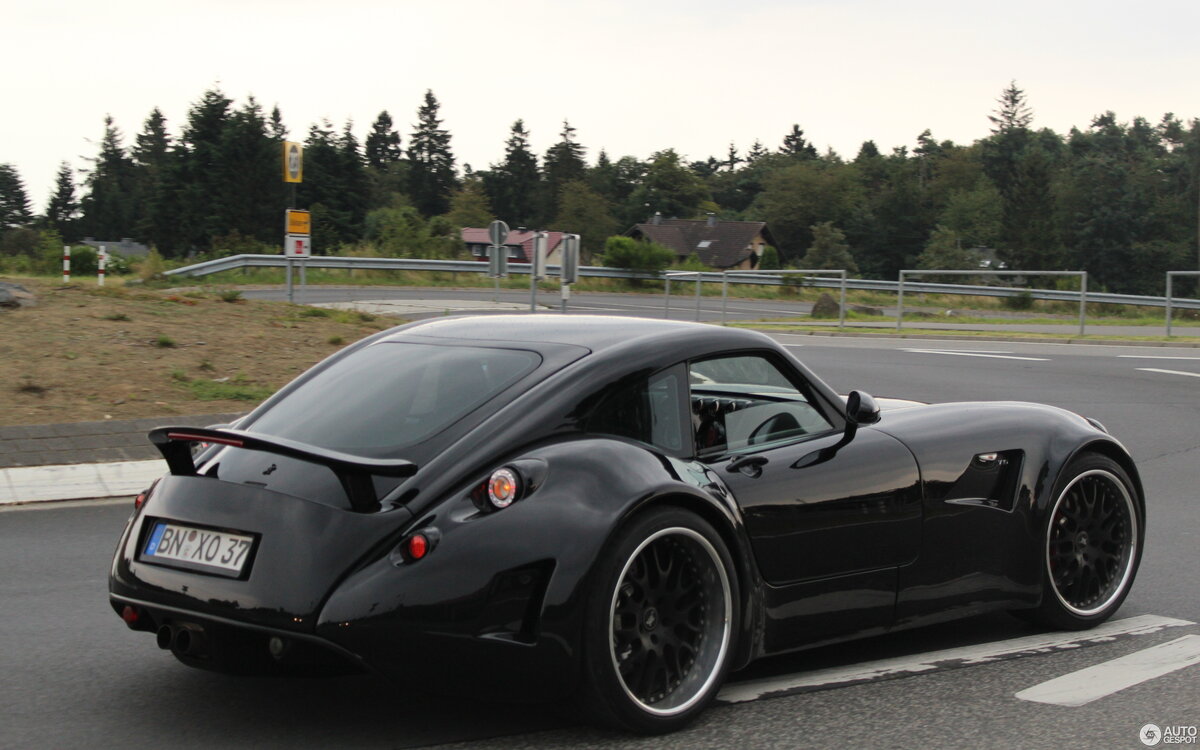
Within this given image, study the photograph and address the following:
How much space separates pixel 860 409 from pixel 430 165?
508ft

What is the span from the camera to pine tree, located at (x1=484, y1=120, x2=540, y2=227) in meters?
149

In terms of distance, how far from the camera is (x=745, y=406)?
466 centimetres

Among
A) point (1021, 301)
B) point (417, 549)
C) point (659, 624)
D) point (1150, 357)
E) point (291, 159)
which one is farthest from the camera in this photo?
point (1021, 301)

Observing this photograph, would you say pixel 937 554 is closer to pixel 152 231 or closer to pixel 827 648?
pixel 827 648

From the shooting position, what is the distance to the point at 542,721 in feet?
13.0

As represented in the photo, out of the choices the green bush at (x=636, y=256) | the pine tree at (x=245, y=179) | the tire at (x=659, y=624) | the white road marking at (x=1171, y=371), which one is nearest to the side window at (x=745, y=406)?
the tire at (x=659, y=624)

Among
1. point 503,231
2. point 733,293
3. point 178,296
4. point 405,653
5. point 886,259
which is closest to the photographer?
point 405,653

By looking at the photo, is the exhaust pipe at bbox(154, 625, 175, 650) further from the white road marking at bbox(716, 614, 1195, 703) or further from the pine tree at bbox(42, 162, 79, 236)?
the pine tree at bbox(42, 162, 79, 236)

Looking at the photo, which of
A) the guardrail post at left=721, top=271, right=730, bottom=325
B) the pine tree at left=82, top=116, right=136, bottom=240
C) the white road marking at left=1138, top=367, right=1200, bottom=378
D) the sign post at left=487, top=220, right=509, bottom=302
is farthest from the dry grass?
the pine tree at left=82, top=116, right=136, bottom=240

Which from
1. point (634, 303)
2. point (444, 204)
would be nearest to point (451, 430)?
point (634, 303)

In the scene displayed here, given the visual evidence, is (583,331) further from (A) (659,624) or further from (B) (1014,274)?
(B) (1014,274)

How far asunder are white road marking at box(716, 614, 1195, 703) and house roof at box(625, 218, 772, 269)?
102 m

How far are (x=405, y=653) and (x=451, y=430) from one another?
704 millimetres

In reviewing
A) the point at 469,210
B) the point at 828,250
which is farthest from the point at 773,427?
the point at 469,210
